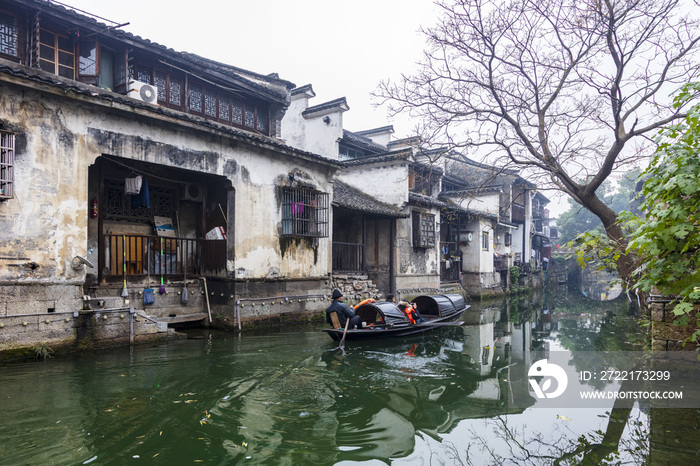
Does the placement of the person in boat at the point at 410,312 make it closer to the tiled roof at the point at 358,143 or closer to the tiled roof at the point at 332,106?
the tiled roof at the point at 332,106

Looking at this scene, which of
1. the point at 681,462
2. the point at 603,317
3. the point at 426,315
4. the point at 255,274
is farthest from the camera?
the point at 603,317

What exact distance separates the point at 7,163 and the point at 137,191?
2.84 m

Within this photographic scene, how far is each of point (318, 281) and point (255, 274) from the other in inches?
100

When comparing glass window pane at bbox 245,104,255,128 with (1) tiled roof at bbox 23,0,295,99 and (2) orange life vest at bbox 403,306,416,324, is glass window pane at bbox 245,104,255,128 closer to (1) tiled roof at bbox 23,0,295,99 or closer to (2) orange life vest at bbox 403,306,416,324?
(1) tiled roof at bbox 23,0,295,99

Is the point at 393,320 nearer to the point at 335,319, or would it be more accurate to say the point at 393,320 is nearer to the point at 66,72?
the point at 335,319

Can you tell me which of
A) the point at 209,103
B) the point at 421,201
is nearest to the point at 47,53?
the point at 209,103

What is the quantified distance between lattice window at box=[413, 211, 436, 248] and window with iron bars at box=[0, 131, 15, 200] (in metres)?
14.3

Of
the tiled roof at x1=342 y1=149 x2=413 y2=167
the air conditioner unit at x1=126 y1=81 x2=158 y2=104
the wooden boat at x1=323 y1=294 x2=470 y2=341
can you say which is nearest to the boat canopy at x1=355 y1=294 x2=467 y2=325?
the wooden boat at x1=323 y1=294 x2=470 y2=341

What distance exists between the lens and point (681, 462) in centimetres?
473

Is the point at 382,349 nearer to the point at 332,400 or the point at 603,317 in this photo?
the point at 332,400

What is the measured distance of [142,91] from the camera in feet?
36.2

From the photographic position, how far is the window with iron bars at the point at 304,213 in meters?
13.2

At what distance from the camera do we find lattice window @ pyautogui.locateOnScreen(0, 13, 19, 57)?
9.48 meters

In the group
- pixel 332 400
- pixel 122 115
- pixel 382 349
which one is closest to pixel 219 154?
pixel 122 115
